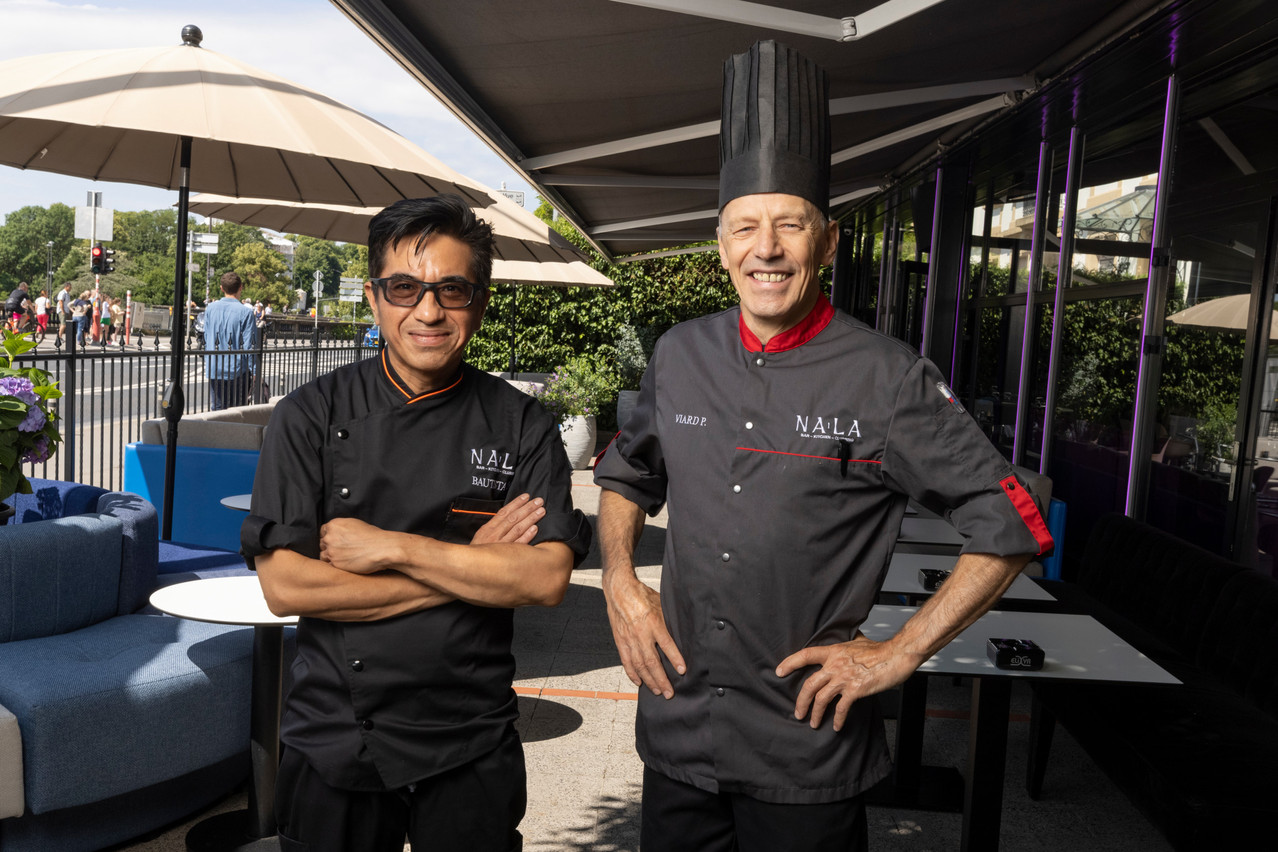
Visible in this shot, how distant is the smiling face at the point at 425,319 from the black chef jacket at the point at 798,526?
0.49 meters

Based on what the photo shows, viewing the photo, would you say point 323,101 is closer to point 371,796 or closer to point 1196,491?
point 371,796

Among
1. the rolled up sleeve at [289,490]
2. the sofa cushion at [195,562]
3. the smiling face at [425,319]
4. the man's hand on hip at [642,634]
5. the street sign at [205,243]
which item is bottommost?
the sofa cushion at [195,562]

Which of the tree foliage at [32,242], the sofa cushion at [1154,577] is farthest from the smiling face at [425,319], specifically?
the tree foliage at [32,242]

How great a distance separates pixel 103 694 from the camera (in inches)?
126

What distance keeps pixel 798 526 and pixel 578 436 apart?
34.2 feet

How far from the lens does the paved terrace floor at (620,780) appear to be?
3.62m

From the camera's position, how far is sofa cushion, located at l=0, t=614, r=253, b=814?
306 centimetres

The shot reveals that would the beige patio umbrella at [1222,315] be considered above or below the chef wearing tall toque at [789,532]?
above

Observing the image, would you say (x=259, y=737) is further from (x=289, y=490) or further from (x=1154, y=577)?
(x=1154, y=577)

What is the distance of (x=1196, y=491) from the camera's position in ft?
17.3

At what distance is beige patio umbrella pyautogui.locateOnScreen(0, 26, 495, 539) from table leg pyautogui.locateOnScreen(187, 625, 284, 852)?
72.8 inches

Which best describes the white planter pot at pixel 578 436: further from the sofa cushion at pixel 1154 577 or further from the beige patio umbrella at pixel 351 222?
the sofa cushion at pixel 1154 577

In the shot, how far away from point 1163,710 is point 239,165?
508cm

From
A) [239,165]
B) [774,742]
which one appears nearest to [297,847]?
[774,742]
